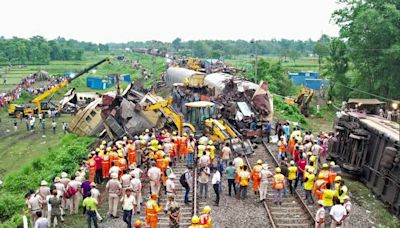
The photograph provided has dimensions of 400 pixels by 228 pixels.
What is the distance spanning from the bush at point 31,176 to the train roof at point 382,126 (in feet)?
44.9

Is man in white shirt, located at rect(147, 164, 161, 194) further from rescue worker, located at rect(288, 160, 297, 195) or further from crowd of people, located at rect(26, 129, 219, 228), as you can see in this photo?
rescue worker, located at rect(288, 160, 297, 195)

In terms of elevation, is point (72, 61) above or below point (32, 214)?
below

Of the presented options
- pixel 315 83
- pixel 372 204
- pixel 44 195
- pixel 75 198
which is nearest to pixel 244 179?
pixel 372 204

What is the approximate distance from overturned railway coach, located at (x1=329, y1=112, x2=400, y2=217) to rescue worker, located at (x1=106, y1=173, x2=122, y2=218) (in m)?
9.47

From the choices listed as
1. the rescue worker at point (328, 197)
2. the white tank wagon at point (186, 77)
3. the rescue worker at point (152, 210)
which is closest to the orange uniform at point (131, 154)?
the rescue worker at point (152, 210)

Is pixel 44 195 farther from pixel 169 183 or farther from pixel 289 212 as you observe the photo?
pixel 289 212

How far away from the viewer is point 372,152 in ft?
58.0

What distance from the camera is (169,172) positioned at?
15484 millimetres

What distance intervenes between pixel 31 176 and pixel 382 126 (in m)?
16.5

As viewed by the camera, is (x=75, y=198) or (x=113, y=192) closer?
(x=113, y=192)

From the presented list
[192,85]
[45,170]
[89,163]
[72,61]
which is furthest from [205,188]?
[72,61]

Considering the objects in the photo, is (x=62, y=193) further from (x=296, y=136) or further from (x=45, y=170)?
(x=296, y=136)

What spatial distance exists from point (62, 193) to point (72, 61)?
10496 cm

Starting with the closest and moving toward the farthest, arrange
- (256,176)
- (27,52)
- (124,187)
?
(124,187), (256,176), (27,52)
